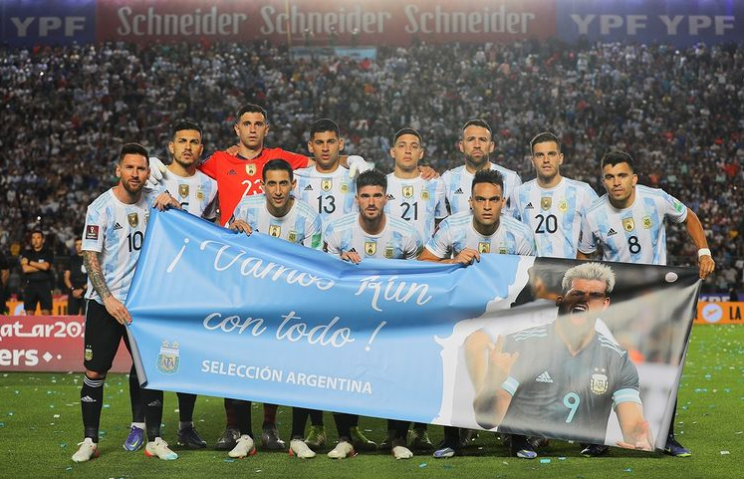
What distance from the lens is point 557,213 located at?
Result: 7.07 m

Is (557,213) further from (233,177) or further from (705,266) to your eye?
(233,177)

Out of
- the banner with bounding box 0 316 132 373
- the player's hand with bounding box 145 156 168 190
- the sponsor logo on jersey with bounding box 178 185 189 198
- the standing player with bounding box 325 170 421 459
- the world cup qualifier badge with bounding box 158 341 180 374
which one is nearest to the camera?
the world cup qualifier badge with bounding box 158 341 180 374

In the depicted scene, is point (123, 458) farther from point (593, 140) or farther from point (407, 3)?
point (407, 3)

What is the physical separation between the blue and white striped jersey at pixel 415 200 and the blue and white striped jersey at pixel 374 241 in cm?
93

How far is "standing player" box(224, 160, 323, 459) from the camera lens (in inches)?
256

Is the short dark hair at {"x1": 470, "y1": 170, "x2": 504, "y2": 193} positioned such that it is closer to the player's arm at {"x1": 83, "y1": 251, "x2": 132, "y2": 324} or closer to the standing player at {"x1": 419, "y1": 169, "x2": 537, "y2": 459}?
the standing player at {"x1": 419, "y1": 169, "x2": 537, "y2": 459}

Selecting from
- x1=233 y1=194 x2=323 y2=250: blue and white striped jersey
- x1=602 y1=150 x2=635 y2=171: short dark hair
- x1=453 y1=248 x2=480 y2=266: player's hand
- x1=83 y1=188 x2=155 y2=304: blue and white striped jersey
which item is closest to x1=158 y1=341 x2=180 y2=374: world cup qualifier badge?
x1=83 y1=188 x2=155 y2=304: blue and white striped jersey

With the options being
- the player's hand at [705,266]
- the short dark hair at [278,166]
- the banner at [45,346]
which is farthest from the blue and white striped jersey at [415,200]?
the banner at [45,346]

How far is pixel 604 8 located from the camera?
102ft

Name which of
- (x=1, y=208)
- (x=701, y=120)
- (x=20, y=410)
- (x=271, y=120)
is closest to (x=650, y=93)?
(x=701, y=120)

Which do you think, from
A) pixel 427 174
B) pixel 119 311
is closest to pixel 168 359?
pixel 119 311

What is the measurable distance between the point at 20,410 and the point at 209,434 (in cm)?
225

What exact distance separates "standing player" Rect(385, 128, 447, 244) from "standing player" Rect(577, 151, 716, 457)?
1.45m

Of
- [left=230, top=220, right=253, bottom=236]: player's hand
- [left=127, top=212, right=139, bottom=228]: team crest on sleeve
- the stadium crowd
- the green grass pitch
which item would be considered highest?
the stadium crowd
